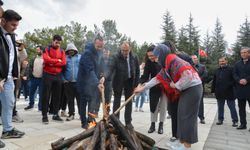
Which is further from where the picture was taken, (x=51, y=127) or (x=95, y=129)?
(x=51, y=127)

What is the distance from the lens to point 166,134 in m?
5.73

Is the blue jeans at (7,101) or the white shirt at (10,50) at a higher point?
the white shirt at (10,50)

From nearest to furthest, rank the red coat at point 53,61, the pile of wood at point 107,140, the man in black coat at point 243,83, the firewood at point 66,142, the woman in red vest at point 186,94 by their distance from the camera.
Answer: the pile of wood at point 107,140 < the firewood at point 66,142 < the woman in red vest at point 186,94 < the red coat at point 53,61 < the man in black coat at point 243,83

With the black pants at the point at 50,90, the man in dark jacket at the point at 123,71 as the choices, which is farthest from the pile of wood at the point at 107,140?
the black pants at the point at 50,90

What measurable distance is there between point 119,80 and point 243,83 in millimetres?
3316

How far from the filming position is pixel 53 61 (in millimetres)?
6535

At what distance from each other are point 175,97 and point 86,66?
207 cm

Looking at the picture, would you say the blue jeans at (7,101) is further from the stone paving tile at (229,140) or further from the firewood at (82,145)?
the stone paving tile at (229,140)

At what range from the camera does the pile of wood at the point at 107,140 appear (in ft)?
11.3

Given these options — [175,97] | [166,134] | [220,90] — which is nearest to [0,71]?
[175,97]

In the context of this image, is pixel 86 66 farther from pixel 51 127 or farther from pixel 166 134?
pixel 166 134

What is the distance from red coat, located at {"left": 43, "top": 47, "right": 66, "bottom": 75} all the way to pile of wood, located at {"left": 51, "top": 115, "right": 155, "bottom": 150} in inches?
124

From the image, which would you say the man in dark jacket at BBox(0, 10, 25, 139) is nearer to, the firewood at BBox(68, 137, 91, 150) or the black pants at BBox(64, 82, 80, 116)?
the firewood at BBox(68, 137, 91, 150)

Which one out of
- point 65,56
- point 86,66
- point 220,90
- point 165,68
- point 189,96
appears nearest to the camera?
point 189,96
